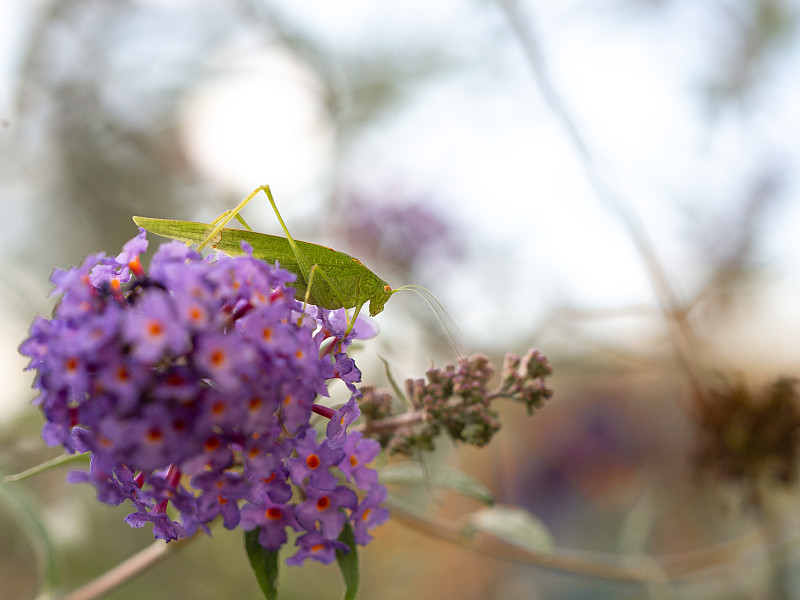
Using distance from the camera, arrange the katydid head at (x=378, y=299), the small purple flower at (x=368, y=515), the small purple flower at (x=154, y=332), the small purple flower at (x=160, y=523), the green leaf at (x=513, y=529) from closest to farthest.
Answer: the small purple flower at (x=154, y=332) < the small purple flower at (x=160, y=523) < the small purple flower at (x=368, y=515) < the katydid head at (x=378, y=299) < the green leaf at (x=513, y=529)

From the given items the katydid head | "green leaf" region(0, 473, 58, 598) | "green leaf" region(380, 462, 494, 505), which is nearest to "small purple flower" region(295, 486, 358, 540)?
Result: "green leaf" region(380, 462, 494, 505)

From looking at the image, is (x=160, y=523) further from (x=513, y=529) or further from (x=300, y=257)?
(x=513, y=529)

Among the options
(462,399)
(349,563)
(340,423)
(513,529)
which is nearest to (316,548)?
(349,563)

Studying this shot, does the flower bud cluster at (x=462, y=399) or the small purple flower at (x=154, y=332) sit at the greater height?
the flower bud cluster at (x=462, y=399)

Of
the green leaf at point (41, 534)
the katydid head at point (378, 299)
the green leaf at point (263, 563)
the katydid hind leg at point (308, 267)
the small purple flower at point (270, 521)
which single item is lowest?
the green leaf at point (41, 534)

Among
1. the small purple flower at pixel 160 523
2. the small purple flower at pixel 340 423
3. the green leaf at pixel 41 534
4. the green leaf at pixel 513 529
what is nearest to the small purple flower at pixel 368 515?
the small purple flower at pixel 340 423

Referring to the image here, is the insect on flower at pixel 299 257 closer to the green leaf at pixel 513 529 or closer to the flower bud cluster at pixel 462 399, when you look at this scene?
the flower bud cluster at pixel 462 399

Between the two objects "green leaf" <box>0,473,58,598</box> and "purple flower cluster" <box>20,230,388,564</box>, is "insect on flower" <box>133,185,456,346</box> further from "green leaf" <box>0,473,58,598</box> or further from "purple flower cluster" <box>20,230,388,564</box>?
"green leaf" <box>0,473,58,598</box>
